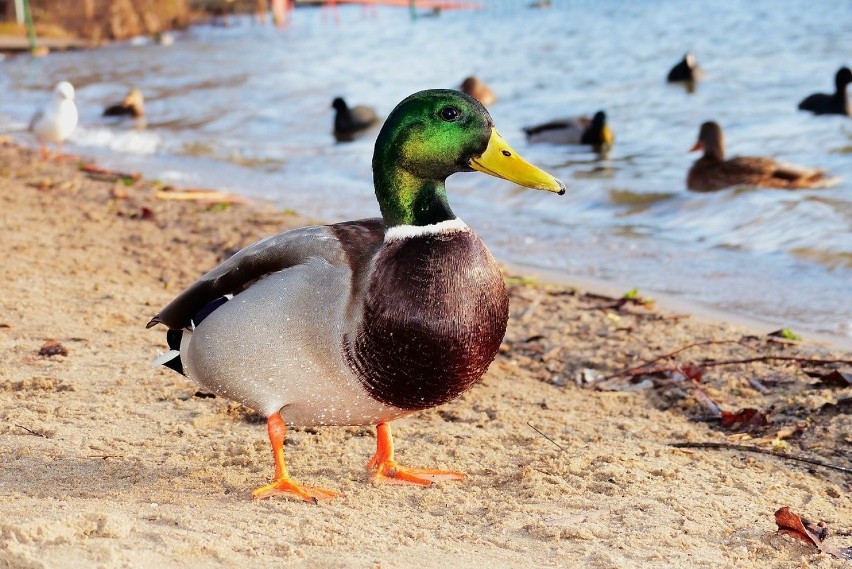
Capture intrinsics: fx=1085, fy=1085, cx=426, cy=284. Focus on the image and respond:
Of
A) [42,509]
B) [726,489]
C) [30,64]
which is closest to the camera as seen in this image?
[42,509]

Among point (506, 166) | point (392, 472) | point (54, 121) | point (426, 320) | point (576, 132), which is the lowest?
point (576, 132)

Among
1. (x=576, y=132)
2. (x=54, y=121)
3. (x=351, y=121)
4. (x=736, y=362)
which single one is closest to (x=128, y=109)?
(x=351, y=121)

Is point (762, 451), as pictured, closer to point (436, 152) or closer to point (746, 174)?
point (436, 152)

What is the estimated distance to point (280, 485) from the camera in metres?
3.04

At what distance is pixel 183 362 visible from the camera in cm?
332

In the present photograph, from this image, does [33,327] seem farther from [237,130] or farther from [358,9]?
[358,9]

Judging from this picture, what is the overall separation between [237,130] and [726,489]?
1141cm

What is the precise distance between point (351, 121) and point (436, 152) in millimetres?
10670

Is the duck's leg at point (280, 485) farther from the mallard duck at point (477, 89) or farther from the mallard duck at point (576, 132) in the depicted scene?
the mallard duck at point (477, 89)

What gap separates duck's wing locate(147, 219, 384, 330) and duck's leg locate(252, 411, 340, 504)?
0.40m

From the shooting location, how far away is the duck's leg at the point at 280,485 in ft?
9.88

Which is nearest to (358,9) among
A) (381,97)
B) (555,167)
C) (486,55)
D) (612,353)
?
(486,55)

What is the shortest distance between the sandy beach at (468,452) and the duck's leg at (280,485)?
0.07 m

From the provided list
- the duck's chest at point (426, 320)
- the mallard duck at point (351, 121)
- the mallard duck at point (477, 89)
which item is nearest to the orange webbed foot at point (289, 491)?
the duck's chest at point (426, 320)
